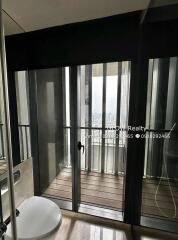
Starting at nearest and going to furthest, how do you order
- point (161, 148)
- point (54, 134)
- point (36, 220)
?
point (36, 220) < point (161, 148) < point (54, 134)

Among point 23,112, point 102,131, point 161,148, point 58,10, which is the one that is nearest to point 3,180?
point 23,112

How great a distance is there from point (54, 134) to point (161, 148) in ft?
5.36

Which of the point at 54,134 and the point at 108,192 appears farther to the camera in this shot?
the point at 54,134

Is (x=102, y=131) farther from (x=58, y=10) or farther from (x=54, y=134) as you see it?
(x=58, y=10)

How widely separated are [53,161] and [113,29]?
214 centimetres

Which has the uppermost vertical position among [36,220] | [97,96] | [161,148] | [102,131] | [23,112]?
[97,96]

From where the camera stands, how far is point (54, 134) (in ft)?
8.27

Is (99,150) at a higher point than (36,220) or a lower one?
higher

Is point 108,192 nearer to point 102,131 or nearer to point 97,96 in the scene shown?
point 102,131

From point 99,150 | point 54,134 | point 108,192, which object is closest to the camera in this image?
point 108,192

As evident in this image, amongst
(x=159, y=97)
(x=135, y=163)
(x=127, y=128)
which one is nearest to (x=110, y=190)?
(x=135, y=163)

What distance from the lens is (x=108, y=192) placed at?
7.93 ft

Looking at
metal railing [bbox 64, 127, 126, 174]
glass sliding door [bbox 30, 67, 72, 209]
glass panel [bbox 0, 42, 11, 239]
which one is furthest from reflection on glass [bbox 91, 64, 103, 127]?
glass panel [bbox 0, 42, 11, 239]

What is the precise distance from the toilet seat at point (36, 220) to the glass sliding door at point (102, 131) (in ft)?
2.84
